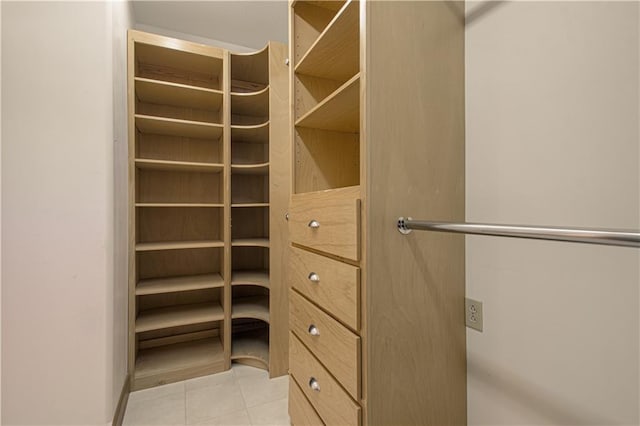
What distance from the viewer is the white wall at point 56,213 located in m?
1.16

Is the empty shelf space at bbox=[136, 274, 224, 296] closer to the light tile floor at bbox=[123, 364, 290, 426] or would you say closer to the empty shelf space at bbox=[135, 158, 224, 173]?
the light tile floor at bbox=[123, 364, 290, 426]

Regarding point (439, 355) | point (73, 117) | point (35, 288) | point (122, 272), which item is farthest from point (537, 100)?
point (122, 272)

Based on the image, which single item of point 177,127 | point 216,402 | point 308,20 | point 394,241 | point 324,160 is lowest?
point 216,402

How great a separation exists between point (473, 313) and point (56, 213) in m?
1.68

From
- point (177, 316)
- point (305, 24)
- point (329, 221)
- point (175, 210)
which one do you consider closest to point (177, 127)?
point (175, 210)

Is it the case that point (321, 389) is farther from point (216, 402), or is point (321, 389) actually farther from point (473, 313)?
point (216, 402)

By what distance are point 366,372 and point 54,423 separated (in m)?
1.36

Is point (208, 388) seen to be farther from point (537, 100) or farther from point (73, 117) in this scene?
point (537, 100)

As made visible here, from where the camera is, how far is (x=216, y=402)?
168 cm

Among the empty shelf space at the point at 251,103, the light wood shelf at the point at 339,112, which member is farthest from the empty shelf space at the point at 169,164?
the light wood shelf at the point at 339,112

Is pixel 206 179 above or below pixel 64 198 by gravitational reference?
above

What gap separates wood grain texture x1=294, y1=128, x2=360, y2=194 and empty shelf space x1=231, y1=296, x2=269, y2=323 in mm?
1095

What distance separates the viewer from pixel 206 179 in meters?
2.36

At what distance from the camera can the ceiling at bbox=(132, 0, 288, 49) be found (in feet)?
A: 6.71
